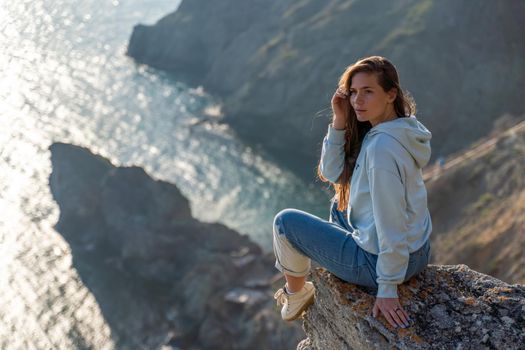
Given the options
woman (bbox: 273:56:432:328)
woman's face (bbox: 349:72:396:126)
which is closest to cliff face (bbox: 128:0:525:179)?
A: woman (bbox: 273:56:432:328)

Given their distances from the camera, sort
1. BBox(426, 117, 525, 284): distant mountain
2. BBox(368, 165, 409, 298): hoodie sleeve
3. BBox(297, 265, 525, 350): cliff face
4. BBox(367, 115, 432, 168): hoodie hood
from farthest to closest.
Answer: BBox(426, 117, 525, 284): distant mountain → BBox(297, 265, 525, 350): cliff face → BBox(367, 115, 432, 168): hoodie hood → BBox(368, 165, 409, 298): hoodie sleeve

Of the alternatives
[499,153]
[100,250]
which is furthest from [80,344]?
[499,153]

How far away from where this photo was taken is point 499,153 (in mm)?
45781

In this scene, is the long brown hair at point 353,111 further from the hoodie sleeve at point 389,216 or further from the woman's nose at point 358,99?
the hoodie sleeve at point 389,216

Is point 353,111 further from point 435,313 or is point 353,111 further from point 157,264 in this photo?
point 157,264

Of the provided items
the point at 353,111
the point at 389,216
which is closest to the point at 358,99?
the point at 353,111

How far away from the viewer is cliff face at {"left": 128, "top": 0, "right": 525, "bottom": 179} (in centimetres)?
8219

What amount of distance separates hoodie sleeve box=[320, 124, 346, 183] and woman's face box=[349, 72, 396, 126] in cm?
54

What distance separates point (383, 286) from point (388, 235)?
0.73 m

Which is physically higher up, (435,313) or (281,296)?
(435,313)

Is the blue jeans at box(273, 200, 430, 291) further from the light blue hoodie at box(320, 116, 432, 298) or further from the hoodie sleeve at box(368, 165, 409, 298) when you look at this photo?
the hoodie sleeve at box(368, 165, 409, 298)

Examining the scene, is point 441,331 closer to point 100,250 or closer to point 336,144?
point 336,144

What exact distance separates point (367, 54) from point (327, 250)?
3345 inches

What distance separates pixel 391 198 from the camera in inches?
280
